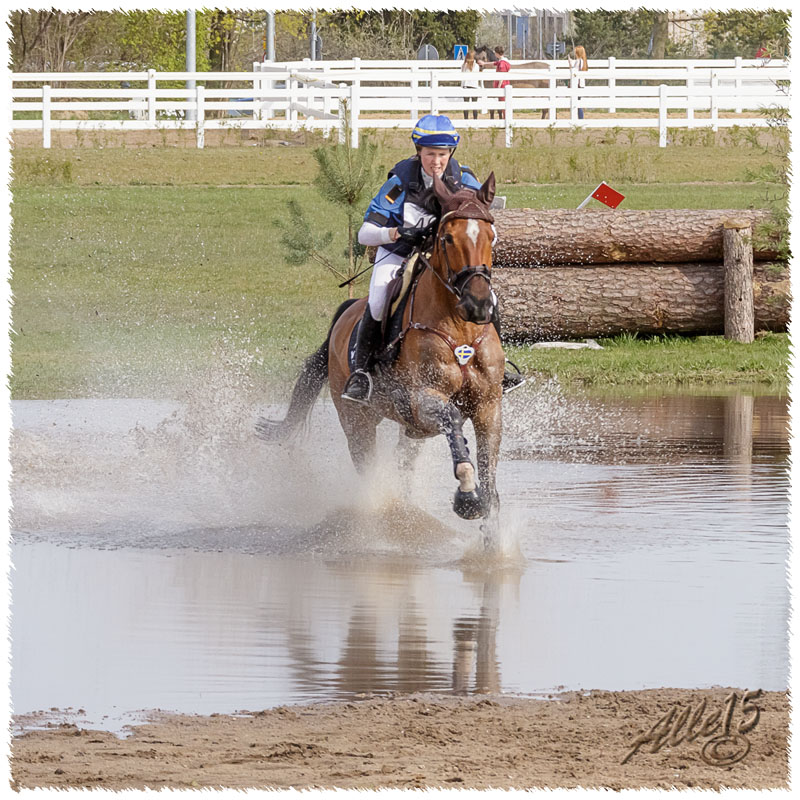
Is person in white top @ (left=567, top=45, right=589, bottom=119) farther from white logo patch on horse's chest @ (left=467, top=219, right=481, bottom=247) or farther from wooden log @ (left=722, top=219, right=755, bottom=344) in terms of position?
white logo patch on horse's chest @ (left=467, top=219, right=481, bottom=247)

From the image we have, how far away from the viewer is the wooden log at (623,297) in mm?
17578

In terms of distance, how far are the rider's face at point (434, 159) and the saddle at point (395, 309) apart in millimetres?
509

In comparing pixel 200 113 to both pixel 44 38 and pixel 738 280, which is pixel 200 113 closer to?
pixel 44 38

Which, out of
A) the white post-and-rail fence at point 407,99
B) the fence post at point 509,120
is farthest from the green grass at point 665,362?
the fence post at point 509,120

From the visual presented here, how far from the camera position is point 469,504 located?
8.55 meters

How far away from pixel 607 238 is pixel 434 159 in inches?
350

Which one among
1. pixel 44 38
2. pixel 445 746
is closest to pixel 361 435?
pixel 445 746

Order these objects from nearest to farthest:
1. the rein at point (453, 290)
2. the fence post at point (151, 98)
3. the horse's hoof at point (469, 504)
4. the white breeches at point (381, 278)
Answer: the rein at point (453, 290)
the horse's hoof at point (469, 504)
the white breeches at point (381, 278)
the fence post at point (151, 98)

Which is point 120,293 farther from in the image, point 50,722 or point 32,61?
point 32,61

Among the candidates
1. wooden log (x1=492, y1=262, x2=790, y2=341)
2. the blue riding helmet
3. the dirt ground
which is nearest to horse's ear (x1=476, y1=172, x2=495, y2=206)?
the blue riding helmet

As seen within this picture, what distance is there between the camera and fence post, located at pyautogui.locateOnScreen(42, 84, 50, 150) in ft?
96.0

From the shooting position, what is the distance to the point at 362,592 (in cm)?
787

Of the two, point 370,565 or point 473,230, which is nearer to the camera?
point 473,230

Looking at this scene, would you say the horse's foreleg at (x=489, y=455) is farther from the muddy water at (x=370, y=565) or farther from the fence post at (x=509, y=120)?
the fence post at (x=509, y=120)
